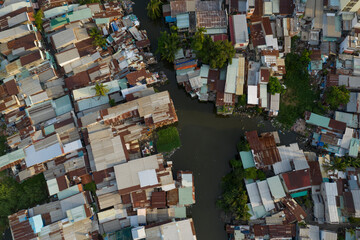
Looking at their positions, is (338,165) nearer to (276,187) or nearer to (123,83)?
(276,187)

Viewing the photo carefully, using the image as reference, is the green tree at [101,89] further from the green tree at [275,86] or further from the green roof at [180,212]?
the green tree at [275,86]

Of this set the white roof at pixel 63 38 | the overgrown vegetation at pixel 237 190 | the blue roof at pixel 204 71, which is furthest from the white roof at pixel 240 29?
the white roof at pixel 63 38

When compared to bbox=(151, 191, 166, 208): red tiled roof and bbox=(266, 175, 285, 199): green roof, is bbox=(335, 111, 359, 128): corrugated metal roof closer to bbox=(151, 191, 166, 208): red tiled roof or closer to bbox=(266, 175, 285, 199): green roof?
bbox=(266, 175, 285, 199): green roof

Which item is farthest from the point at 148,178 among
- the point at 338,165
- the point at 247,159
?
the point at 338,165

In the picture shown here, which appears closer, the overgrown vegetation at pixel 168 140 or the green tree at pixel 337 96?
the green tree at pixel 337 96

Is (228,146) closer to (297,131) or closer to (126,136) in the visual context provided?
(297,131)

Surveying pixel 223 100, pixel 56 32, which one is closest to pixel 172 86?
pixel 223 100

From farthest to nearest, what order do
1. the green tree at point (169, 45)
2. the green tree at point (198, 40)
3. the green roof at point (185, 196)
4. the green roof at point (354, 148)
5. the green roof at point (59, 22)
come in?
the green roof at point (59, 22), the green tree at point (169, 45), the green tree at point (198, 40), the green roof at point (354, 148), the green roof at point (185, 196)
